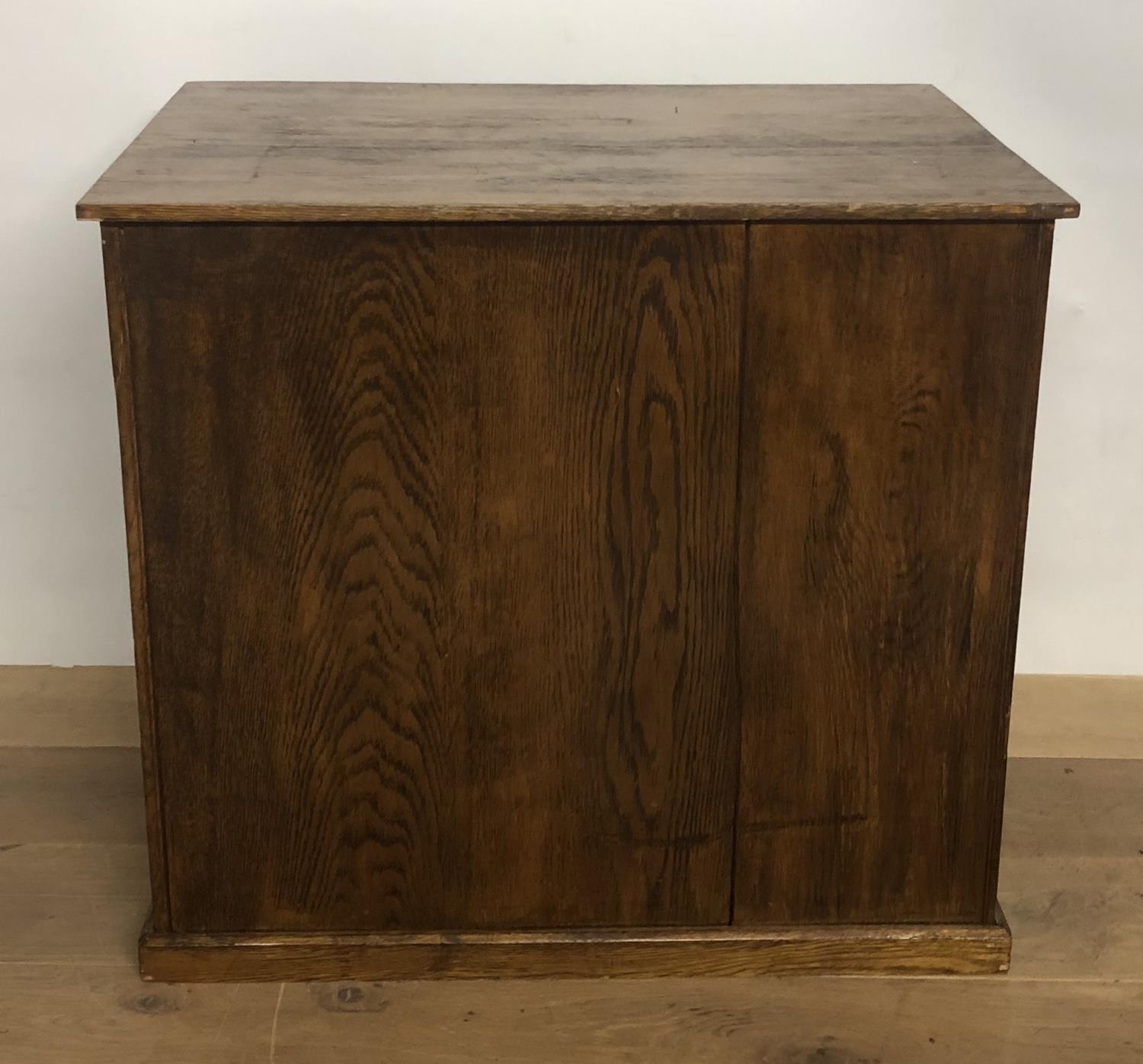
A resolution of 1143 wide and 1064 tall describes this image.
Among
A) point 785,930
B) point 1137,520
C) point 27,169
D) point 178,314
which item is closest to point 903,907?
point 785,930

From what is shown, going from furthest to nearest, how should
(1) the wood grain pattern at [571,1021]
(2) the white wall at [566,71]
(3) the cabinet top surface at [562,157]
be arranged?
1. (2) the white wall at [566,71]
2. (1) the wood grain pattern at [571,1021]
3. (3) the cabinet top surface at [562,157]

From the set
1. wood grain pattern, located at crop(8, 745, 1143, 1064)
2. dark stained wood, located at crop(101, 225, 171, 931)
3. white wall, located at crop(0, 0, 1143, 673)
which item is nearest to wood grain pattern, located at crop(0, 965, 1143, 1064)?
wood grain pattern, located at crop(8, 745, 1143, 1064)

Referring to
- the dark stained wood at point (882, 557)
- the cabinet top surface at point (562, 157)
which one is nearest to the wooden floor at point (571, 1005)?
the dark stained wood at point (882, 557)

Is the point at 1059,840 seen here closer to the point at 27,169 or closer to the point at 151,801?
the point at 151,801

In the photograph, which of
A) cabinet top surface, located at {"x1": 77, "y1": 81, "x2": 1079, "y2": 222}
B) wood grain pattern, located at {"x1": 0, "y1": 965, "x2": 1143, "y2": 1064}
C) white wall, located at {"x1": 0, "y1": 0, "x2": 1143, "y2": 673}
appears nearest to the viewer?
cabinet top surface, located at {"x1": 77, "y1": 81, "x2": 1079, "y2": 222}

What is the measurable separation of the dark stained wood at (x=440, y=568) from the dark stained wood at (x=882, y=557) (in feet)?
0.14

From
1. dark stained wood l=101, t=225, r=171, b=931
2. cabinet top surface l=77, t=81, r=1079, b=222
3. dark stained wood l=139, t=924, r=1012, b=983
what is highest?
cabinet top surface l=77, t=81, r=1079, b=222

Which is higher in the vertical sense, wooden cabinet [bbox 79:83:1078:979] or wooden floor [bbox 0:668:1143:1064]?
wooden cabinet [bbox 79:83:1078:979]

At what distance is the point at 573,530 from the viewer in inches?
67.2

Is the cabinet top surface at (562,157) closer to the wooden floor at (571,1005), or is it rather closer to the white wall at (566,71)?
the white wall at (566,71)

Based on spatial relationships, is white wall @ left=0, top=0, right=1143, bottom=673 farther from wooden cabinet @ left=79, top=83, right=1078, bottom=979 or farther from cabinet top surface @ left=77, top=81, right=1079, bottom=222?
wooden cabinet @ left=79, top=83, right=1078, bottom=979

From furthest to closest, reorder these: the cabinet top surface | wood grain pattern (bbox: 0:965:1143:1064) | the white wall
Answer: the white wall < wood grain pattern (bbox: 0:965:1143:1064) < the cabinet top surface

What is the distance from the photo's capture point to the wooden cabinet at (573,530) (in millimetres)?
1605

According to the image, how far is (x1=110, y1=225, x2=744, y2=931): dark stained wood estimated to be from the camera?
5.28 ft
